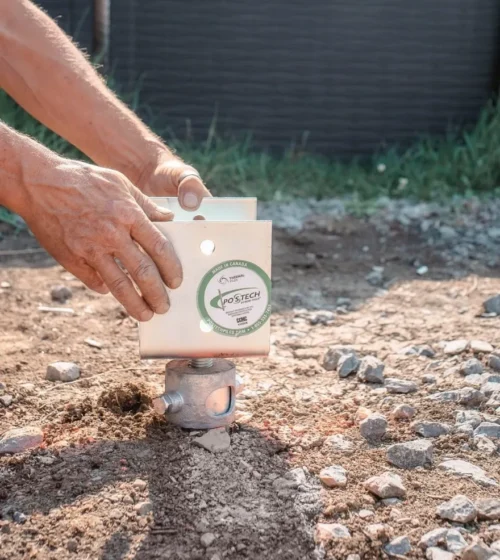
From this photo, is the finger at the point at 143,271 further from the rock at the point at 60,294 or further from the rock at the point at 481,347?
the rock at the point at 60,294

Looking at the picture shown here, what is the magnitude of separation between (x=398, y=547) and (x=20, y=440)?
853 millimetres

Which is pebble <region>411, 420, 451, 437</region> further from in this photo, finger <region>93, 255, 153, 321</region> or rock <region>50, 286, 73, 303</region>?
rock <region>50, 286, 73, 303</region>

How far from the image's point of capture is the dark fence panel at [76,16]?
15.6ft

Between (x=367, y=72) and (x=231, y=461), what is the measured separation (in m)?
3.81

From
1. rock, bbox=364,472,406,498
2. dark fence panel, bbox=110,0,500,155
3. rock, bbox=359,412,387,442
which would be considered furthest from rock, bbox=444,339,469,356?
dark fence panel, bbox=110,0,500,155

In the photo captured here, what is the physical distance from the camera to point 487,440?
6.20 ft

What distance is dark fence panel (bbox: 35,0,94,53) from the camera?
4742mm

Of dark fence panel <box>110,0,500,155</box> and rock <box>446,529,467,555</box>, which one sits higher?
dark fence panel <box>110,0,500,155</box>

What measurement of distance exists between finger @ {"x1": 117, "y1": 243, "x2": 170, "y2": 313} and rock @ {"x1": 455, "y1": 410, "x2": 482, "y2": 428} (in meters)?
0.83

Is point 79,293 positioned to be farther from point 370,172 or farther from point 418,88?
point 418,88

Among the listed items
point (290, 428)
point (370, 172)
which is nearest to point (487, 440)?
point (290, 428)

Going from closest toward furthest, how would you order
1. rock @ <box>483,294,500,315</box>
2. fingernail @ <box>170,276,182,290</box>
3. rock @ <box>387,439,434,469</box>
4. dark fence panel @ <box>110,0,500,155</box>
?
fingernail @ <box>170,276,182,290</box>, rock @ <box>387,439,434,469</box>, rock @ <box>483,294,500,315</box>, dark fence panel @ <box>110,0,500,155</box>

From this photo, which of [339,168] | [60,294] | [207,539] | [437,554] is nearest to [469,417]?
[437,554]

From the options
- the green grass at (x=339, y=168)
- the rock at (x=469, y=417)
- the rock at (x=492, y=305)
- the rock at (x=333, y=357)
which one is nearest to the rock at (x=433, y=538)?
the rock at (x=469, y=417)
